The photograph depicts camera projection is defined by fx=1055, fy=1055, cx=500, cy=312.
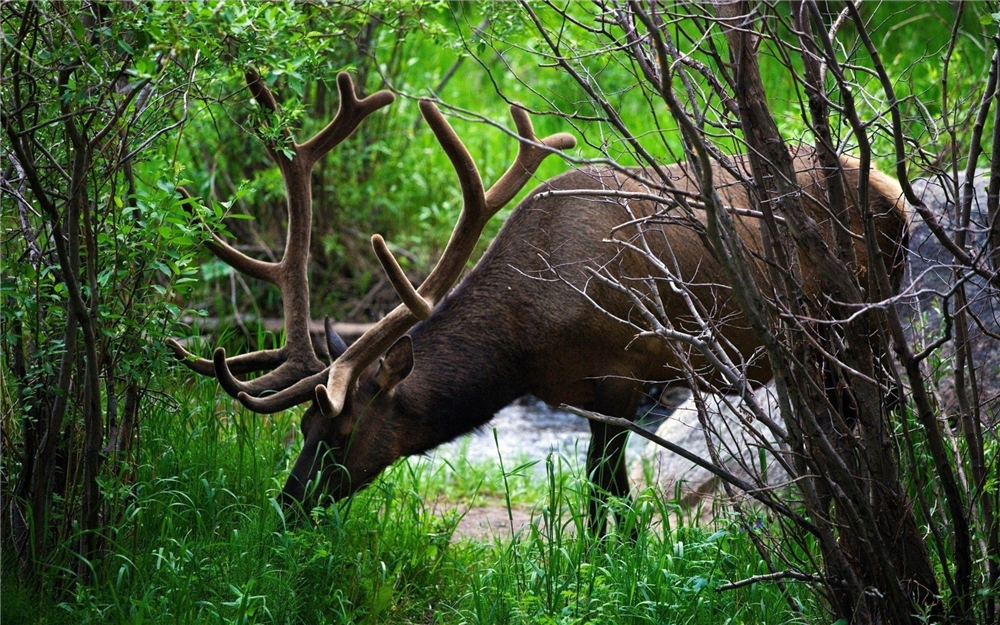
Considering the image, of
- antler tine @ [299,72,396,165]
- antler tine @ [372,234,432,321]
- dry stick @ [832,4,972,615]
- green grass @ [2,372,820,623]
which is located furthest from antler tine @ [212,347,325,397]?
dry stick @ [832,4,972,615]

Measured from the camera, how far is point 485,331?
189 inches

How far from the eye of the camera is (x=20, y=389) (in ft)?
11.7

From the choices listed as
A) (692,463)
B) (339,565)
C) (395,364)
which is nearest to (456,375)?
(395,364)

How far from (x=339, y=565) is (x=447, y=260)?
4.56 ft

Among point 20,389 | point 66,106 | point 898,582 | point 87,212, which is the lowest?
point 898,582

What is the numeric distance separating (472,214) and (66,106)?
175cm

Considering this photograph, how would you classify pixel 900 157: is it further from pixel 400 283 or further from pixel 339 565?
pixel 339 565

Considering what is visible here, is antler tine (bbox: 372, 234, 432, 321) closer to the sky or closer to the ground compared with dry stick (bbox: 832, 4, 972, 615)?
closer to the sky

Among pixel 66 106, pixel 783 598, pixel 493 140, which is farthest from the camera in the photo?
pixel 493 140

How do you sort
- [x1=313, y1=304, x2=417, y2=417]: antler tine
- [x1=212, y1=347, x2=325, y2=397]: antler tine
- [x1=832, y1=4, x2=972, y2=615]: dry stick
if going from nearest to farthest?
[x1=832, y1=4, x2=972, y2=615]: dry stick, [x1=313, y1=304, x2=417, y2=417]: antler tine, [x1=212, y1=347, x2=325, y2=397]: antler tine

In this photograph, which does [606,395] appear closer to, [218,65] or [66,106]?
[218,65]

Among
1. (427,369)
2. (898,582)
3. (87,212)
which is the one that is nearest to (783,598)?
(898,582)

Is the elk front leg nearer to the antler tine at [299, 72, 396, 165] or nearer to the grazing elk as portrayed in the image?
the grazing elk

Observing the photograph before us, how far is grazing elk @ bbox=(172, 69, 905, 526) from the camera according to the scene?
4.41m
